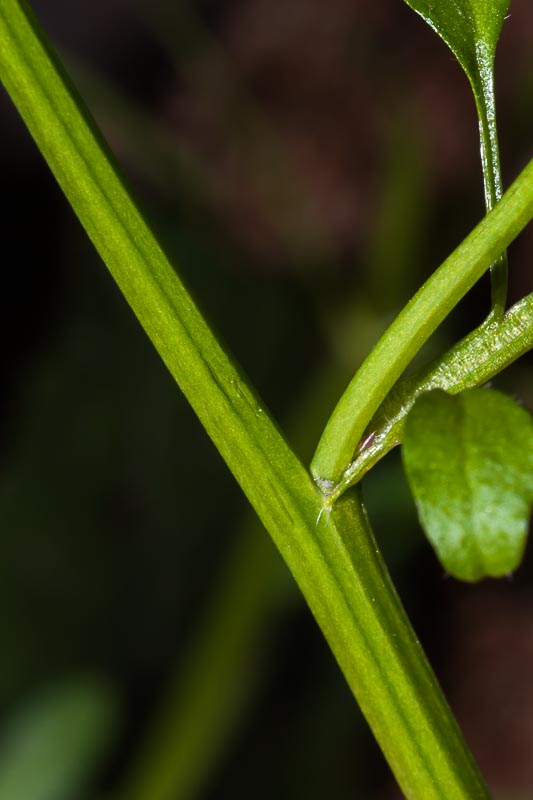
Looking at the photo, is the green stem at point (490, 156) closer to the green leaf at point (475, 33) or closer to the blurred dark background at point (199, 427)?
the green leaf at point (475, 33)

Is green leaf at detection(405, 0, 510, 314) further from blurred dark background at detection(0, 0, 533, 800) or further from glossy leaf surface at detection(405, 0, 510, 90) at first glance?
blurred dark background at detection(0, 0, 533, 800)

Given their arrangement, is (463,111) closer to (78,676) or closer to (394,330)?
(78,676)

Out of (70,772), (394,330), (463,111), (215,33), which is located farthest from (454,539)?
(215,33)

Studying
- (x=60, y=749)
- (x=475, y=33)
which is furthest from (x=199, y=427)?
(x=475, y=33)

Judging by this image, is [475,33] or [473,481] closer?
[473,481]

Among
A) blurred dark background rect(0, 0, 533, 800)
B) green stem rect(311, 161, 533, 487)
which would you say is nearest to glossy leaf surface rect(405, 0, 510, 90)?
green stem rect(311, 161, 533, 487)

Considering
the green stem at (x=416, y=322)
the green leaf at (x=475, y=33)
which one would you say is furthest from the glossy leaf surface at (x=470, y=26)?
the green stem at (x=416, y=322)

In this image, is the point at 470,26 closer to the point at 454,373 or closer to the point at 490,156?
the point at 490,156
